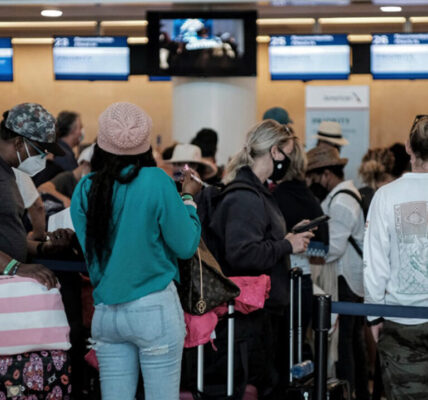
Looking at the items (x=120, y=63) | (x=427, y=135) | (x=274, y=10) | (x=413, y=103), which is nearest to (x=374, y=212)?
(x=427, y=135)

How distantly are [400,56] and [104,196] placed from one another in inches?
257

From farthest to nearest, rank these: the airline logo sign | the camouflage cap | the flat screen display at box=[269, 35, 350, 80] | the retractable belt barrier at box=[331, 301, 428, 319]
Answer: the flat screen display at box=[269, 35, 350, 80], the airline logo sign, the camouflage cap, the retractable belt barrier at box=[331, 301, 428, 319]

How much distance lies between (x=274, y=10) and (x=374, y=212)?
18.7ft

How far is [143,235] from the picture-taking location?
3109 mm

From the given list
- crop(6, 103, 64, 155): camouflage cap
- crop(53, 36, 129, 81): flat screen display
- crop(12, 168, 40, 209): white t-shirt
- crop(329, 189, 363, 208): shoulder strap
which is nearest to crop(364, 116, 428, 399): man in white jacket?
crop(6, 103, 64, 155): camouflage cap

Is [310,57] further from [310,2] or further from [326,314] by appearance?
[326,314]

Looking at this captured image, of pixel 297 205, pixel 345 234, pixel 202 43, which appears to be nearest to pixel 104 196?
pixel 297 205

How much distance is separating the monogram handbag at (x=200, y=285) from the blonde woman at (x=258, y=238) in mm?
343

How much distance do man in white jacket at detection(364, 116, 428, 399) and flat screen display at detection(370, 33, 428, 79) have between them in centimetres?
572

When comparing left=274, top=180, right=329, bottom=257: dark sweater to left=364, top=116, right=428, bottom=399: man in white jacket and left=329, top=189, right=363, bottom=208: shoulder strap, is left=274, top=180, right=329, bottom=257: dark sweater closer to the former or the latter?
left=329, top=189, right=363, bottom=208: shoulder strap

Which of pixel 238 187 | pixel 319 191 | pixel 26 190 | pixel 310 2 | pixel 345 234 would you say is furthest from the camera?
pixel 310 2

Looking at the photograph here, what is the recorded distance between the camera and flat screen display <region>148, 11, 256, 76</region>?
26.3 ft

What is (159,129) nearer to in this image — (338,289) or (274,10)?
(274,10)

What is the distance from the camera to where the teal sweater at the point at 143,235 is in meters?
3.09
